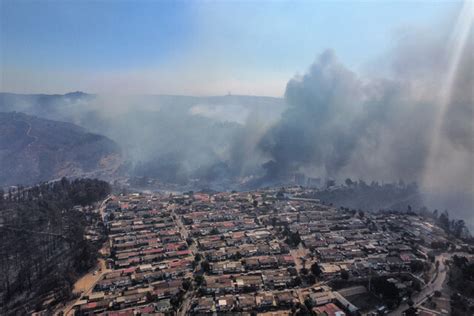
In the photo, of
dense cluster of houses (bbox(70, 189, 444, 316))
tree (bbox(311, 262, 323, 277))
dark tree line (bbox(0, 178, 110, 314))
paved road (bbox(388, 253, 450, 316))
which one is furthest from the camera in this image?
tree (bbox(311, 262, 323, 277))

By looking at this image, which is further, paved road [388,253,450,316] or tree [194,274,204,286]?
tree [194,274,204,286]

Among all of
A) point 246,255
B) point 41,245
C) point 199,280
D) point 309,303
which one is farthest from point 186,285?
point 41,245

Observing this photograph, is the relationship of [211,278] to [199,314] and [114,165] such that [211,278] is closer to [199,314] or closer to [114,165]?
[199,314]

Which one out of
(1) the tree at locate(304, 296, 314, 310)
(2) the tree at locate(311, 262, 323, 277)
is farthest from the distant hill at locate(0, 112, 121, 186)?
(1) the tree at locate(304, 296, 314, 310)

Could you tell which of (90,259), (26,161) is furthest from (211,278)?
(26,161)

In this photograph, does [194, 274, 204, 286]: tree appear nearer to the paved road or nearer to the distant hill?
the paved road

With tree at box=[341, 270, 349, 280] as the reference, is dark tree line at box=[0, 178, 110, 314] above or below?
below

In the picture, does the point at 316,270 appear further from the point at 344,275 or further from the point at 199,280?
the point at 199,280
